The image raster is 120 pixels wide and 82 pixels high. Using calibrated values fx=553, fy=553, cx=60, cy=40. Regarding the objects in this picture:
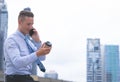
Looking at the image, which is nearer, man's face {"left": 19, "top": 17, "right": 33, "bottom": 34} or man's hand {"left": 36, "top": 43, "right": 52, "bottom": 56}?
man's hand {"left": 36, "top": 43, "right": 52, "bottom": 56}

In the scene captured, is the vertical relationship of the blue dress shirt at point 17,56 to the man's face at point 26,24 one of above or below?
below

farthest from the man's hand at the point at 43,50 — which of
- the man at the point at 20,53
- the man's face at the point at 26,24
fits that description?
the man's face at the point at 26,24

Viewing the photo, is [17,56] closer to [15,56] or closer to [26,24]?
[15,56]

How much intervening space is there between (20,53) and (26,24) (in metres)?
0.37

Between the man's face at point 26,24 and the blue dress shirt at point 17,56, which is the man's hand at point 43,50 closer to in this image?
the blue dress shirt at point 17,56

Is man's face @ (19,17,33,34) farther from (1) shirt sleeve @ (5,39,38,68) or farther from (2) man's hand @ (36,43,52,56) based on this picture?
(2) man's hand @ (36,43,52,56)

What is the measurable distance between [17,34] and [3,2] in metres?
168

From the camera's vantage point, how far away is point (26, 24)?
6.97m

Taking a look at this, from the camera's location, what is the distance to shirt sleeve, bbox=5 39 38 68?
22.1 feet

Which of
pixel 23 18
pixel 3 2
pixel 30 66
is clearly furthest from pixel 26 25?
pixel 3 2

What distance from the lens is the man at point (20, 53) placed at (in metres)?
6.80

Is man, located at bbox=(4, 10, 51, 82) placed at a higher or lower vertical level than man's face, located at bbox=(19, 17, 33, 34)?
lower

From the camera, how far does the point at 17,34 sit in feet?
23.0

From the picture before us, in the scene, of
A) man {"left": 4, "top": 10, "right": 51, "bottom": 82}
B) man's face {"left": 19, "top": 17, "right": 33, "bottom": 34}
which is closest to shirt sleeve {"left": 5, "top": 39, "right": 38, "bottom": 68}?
man {"left": 4, "top": 10, "right": 51, "bottom": 82}
